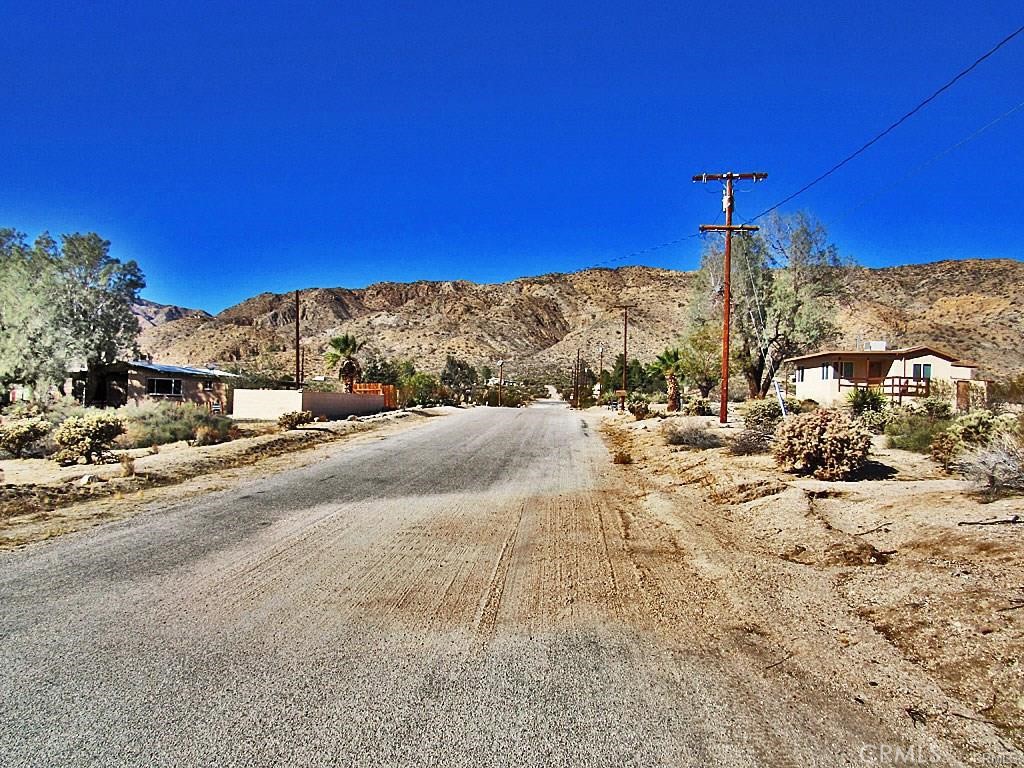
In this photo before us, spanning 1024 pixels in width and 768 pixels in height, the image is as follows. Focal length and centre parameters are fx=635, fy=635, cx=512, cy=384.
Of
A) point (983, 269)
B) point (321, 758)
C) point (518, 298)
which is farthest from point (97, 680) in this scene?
point (518, 298)

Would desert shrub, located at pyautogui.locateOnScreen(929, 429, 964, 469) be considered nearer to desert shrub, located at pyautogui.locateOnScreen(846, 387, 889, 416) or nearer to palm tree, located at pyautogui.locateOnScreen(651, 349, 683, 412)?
desert shrub, located at pyautogui.locateOnScreen(846, 387, 889, 416)

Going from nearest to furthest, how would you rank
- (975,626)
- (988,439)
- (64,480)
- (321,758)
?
(321,758) < (975,626) < (988,439) < (64,480)

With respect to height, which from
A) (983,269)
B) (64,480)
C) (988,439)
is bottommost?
(64,480)

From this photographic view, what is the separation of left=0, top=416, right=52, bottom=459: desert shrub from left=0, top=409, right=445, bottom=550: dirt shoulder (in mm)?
1325

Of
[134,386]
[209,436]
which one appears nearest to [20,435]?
[209,436]

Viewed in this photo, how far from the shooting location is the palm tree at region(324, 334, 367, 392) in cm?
4497

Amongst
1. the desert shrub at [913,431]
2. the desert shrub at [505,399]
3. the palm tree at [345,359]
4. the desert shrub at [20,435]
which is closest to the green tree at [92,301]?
the palm tree at [345,359]

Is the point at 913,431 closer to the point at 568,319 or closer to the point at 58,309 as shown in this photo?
the point at 58,309

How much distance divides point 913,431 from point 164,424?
24344mm

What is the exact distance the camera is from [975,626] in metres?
4.39

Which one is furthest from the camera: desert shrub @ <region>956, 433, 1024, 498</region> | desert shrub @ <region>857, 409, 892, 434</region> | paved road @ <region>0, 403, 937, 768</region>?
desert shrub @ <region>857, 409, 892, 434</region>

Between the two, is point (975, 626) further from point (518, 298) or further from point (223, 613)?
point (518, 298)

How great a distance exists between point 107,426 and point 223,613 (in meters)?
15.0

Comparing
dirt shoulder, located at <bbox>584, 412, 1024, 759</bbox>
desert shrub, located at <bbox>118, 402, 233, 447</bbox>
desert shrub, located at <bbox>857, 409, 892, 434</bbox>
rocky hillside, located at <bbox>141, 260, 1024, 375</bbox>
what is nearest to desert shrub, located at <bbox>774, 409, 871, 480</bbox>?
dirt shoulder, located at <bbox>584, 412, 1024, 759</bbox>
